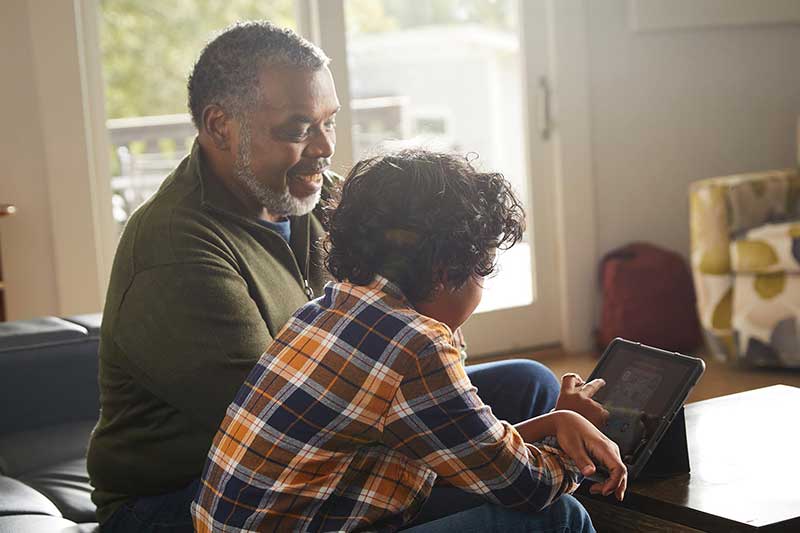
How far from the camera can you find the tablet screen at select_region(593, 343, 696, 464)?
4.78 ft

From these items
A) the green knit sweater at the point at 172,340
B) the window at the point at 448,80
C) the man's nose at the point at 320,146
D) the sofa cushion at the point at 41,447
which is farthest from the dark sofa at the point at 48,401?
the window at the point at 448,80

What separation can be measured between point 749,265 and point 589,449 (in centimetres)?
245

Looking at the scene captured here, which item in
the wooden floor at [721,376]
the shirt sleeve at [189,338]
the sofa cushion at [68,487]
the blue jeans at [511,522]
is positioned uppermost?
the shirt sleeve at [189,338]

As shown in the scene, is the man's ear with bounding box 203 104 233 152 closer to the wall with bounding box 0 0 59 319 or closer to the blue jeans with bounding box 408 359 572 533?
the blue jeans with bounding box 408 359 572 533

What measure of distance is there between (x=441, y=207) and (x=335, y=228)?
14 cm

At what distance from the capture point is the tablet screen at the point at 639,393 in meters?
1.46

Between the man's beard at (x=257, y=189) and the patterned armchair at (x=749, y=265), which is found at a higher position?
the man's beard at (x=257, y=189)

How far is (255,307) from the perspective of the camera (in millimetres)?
1570

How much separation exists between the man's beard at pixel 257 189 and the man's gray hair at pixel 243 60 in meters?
0.05

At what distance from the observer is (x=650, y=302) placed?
13.1 feet

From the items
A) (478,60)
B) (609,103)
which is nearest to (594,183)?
(609,103)

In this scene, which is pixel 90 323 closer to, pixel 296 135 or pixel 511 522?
pixel 296 135

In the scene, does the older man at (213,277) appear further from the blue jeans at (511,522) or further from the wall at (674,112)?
the wall at (674,112)

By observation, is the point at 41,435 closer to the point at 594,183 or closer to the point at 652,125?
the point at 594,183
